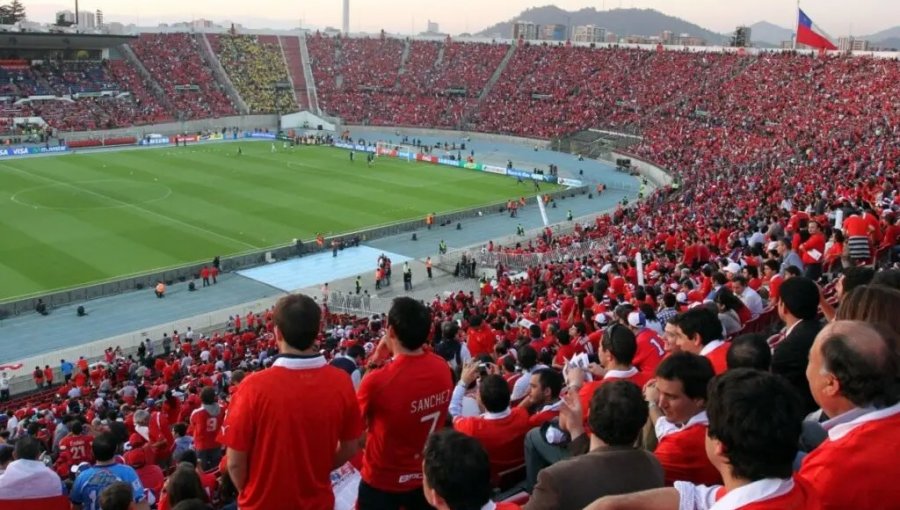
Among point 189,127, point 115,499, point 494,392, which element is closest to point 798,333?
point 494,392

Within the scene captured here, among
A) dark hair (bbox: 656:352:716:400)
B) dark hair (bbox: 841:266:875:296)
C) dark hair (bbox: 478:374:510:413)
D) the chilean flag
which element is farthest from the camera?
the chilean flag

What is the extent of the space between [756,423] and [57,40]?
8085 centimetres

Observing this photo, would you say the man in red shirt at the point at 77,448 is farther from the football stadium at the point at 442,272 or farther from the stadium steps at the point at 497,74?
the stadium steps at the point at 497,74

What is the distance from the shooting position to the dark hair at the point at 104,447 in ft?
21.8

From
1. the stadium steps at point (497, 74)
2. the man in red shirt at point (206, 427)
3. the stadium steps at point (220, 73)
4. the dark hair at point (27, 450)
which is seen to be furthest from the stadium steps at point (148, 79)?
the dark hair at point (27, 450)

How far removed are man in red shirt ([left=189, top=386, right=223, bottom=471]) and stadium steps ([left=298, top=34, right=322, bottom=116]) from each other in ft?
237

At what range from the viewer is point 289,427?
4.56 meters

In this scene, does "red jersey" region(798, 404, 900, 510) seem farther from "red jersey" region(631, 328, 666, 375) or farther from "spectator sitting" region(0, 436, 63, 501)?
"spectator sitting" region(0, 436, 63, 501)

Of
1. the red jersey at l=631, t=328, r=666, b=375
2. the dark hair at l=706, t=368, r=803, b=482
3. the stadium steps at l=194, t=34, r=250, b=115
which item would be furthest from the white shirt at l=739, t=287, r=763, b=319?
Result: the stadium steps at l=194, t=34, r=250, b=115

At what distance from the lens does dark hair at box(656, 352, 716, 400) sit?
16.5 ft

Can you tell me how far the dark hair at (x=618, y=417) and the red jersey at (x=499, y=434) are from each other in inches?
67.8

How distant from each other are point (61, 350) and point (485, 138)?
5297 centimetres

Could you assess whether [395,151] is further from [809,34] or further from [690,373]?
[690,373]

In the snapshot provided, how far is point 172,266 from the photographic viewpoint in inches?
1323
